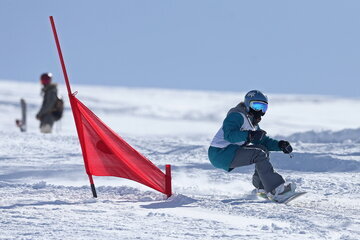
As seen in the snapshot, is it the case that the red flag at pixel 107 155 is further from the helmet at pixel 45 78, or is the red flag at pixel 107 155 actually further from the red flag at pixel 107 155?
the helmet at pixel 45 78

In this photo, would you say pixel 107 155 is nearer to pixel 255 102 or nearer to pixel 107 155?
pixel 107 155

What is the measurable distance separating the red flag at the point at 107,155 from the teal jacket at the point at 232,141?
0.48m

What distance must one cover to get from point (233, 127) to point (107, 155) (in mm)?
1120

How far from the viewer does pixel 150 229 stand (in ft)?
16.4

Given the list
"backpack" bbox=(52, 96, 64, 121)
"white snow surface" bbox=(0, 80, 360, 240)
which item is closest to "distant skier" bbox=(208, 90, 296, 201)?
"white snow surface" bbox=(0, 80, 360, 240)

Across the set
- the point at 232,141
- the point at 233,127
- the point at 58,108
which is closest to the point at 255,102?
the point at 233,127

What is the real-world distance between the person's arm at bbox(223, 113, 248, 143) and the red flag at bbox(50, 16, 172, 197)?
584 millimetres

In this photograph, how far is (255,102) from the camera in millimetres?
6559

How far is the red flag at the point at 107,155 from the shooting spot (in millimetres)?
6523

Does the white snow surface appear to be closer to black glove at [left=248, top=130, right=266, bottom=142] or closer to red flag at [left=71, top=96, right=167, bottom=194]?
red flag at [left=71, top=96, right=167, bottom=194]

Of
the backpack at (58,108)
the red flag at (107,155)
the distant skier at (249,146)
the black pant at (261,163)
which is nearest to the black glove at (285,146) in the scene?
the distant skier at (249,146)

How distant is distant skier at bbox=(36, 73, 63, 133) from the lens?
578 inches

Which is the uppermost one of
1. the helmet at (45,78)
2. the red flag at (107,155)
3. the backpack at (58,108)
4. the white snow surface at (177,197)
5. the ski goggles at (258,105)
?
the helmet at (45,78)

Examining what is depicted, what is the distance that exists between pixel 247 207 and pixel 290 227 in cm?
90
